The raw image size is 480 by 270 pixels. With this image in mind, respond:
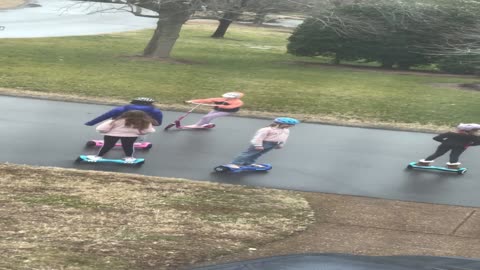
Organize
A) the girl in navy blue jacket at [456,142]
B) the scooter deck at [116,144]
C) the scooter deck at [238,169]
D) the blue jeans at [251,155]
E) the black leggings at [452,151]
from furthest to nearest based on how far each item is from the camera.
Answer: the scooter deck at [116,144], the black leggings at [452,151], the girl in navy blue jacket at [456,142], the blue jeans at [251,155], the scooter deck at [238,169]

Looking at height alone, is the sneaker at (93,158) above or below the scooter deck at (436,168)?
above

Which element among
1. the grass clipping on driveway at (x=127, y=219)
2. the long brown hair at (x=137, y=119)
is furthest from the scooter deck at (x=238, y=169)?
the long brown hair at (x=137, y=119)

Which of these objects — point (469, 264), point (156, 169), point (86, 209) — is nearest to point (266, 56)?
point (156, 169)

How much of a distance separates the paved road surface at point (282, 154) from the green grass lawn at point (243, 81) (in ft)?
5.95

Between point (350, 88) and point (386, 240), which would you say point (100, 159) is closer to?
point (386, 240)

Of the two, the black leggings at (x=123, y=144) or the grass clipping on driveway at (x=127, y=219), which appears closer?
the grass clipping on driveway at (x=127, y=219)

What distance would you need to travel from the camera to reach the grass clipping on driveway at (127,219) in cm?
519

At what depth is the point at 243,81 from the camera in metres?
17.2

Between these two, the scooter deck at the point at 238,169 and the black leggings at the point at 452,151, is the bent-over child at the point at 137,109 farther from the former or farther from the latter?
the black leggings at the point at 452,151

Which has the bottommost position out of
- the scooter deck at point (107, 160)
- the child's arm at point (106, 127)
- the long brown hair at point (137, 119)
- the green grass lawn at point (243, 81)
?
the green grass lawn at point (243, 81)

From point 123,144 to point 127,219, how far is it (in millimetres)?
2674

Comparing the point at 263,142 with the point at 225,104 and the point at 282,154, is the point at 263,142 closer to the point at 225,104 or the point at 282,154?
the point at 282,154

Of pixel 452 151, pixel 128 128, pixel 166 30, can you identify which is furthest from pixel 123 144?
pixel 166 30

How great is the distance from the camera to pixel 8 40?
965 inches
